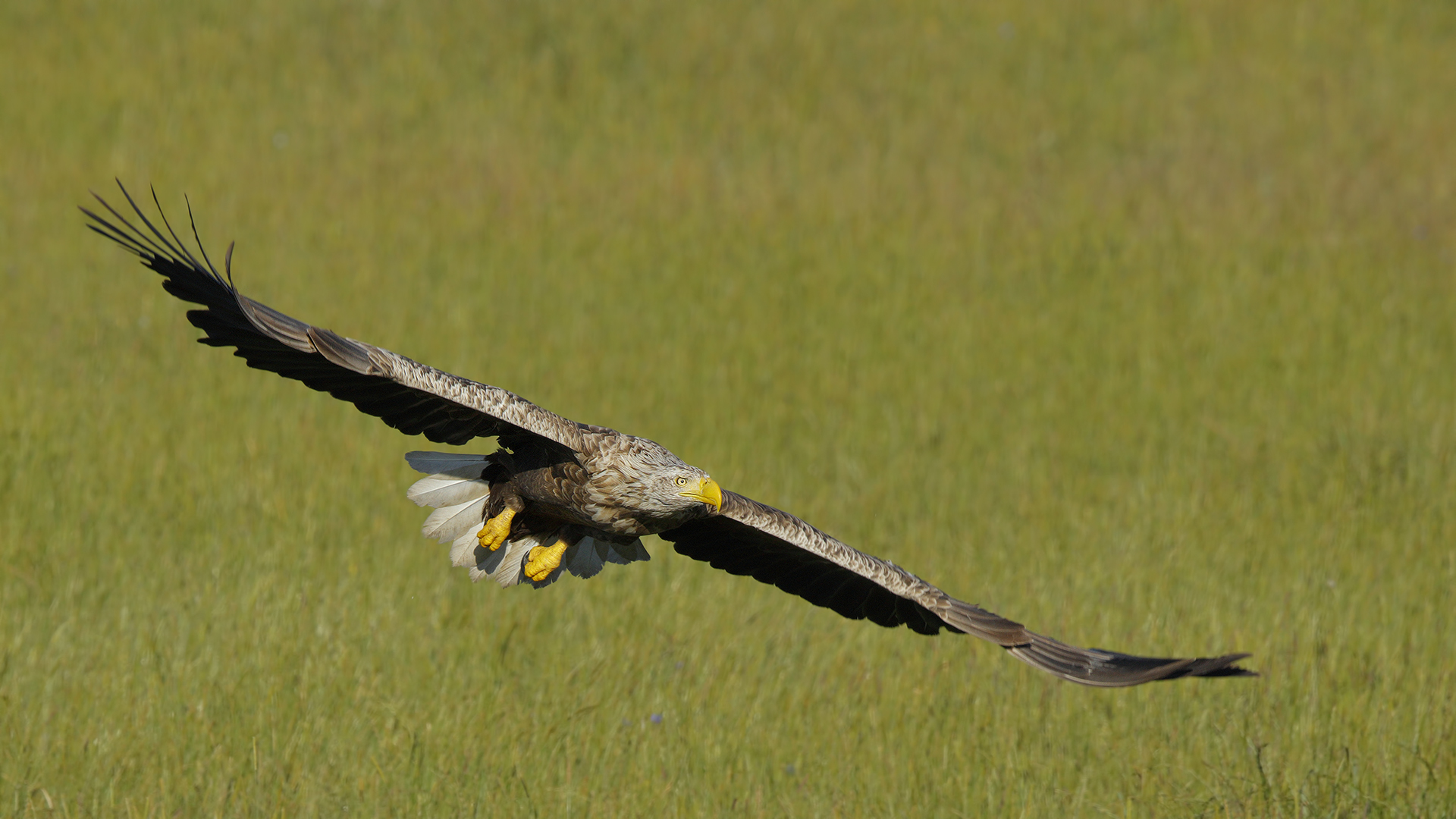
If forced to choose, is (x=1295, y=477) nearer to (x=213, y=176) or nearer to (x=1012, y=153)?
(x=1012, y=153)

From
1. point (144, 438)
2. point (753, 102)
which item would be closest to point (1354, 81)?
point (753, 102)

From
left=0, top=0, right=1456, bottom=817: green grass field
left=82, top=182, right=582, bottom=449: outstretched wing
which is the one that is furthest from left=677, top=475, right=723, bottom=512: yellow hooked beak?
left=0, top=0, right=1456, bottom=817: green grass field

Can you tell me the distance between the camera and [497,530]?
246 inches

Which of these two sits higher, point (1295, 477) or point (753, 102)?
point (753, 102)

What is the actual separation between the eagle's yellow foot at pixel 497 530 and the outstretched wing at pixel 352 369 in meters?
0.41

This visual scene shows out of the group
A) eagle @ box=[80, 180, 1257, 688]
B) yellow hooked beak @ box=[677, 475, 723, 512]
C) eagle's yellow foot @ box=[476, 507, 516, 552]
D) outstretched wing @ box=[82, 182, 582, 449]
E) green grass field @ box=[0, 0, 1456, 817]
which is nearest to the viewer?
outstretched wing @ box=[82, 182, 582, 449]

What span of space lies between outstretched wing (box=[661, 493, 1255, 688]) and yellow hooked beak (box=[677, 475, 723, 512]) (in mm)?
350

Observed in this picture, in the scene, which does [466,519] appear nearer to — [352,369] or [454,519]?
[454,519]

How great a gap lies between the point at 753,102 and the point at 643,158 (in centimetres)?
205

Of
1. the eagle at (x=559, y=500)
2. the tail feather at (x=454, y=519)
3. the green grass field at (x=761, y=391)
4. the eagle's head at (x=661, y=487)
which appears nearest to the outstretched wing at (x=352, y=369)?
the eagle at (x=559, y=500)

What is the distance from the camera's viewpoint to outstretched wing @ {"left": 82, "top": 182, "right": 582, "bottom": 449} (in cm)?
511

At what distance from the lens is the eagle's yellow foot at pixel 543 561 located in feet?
20.6

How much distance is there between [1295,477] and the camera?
978 cm

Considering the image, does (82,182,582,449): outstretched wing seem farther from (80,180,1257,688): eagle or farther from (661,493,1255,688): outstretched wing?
(661,493,1255,688): outstretched wing
